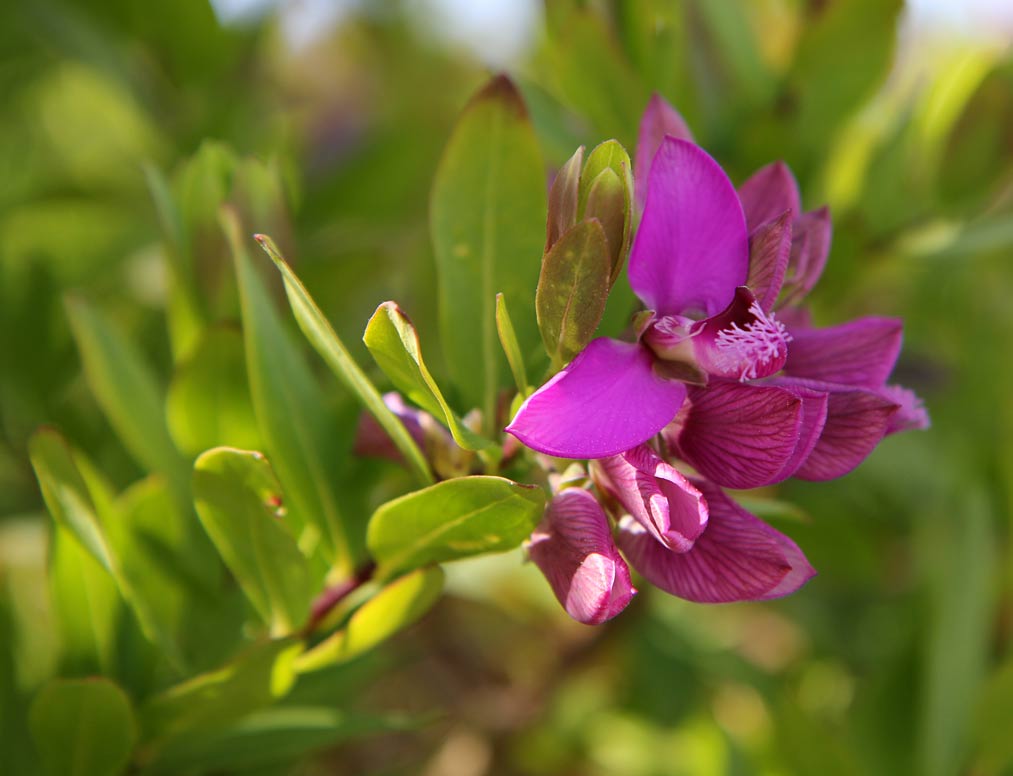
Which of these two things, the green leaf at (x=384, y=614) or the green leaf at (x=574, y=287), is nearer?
the green leaf at (x=574, y=287)

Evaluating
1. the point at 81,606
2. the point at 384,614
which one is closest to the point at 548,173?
the point at 384,614

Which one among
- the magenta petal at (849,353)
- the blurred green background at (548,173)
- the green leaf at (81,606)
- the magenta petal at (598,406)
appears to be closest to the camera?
the magenta petal at (598,406)

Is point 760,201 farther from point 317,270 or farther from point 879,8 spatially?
point 317,270

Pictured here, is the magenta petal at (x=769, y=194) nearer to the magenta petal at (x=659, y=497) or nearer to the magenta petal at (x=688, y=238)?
A: the magenta petal at (x=688, y=238)

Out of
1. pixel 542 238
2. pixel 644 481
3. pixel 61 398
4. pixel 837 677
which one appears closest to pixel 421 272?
pixel 61 398

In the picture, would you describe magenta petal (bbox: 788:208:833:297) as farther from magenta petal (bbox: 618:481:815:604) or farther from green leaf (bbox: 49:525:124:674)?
green leaf (bbox: 49:525:124:674)

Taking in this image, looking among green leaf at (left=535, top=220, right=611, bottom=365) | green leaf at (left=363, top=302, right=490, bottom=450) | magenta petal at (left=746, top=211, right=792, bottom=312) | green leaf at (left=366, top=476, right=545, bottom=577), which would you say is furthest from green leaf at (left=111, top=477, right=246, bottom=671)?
magenta petal at (left=746, top=211, right=792, bottom=312)

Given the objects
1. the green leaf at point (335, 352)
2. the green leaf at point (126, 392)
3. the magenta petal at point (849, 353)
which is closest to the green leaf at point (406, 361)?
the green leaf at point (335, 352)
